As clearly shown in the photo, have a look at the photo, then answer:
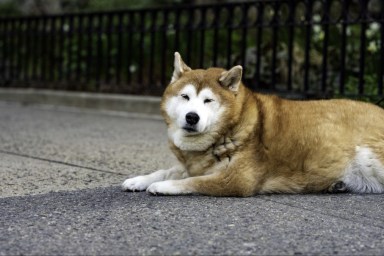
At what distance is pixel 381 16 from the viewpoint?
718 cm

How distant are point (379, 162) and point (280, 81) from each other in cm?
485

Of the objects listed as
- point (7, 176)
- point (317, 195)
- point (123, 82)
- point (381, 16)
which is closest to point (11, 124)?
point (123, 82)

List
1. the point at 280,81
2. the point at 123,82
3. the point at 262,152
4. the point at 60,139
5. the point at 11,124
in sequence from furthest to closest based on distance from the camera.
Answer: the point at 123,82, the point at 280,81, the point at 11,124, the point at 60,139, the point at 262,152

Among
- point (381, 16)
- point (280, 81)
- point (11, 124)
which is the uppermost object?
point (381, 16)

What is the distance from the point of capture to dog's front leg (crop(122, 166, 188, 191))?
4307mm

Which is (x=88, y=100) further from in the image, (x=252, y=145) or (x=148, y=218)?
(x=148, y=218)

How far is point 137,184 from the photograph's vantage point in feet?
14.1

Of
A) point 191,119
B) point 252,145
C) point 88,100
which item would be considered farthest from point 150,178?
point 88,100

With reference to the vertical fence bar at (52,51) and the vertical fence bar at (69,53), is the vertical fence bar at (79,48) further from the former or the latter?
the vertical fence bar at (52,51)

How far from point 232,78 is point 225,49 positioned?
567 cm

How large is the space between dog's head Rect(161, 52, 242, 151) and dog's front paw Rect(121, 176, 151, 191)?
302 millimetres

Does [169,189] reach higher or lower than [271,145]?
lower

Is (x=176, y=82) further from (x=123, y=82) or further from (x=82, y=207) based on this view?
(x=123, y=82)

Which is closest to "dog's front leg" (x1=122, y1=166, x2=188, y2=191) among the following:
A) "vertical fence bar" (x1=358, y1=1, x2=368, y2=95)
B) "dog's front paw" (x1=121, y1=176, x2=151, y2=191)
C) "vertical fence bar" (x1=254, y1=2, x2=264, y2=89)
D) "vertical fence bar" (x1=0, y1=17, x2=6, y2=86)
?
"dog's front paw" (x1=121, y1=176, x2=151, y2=191)
